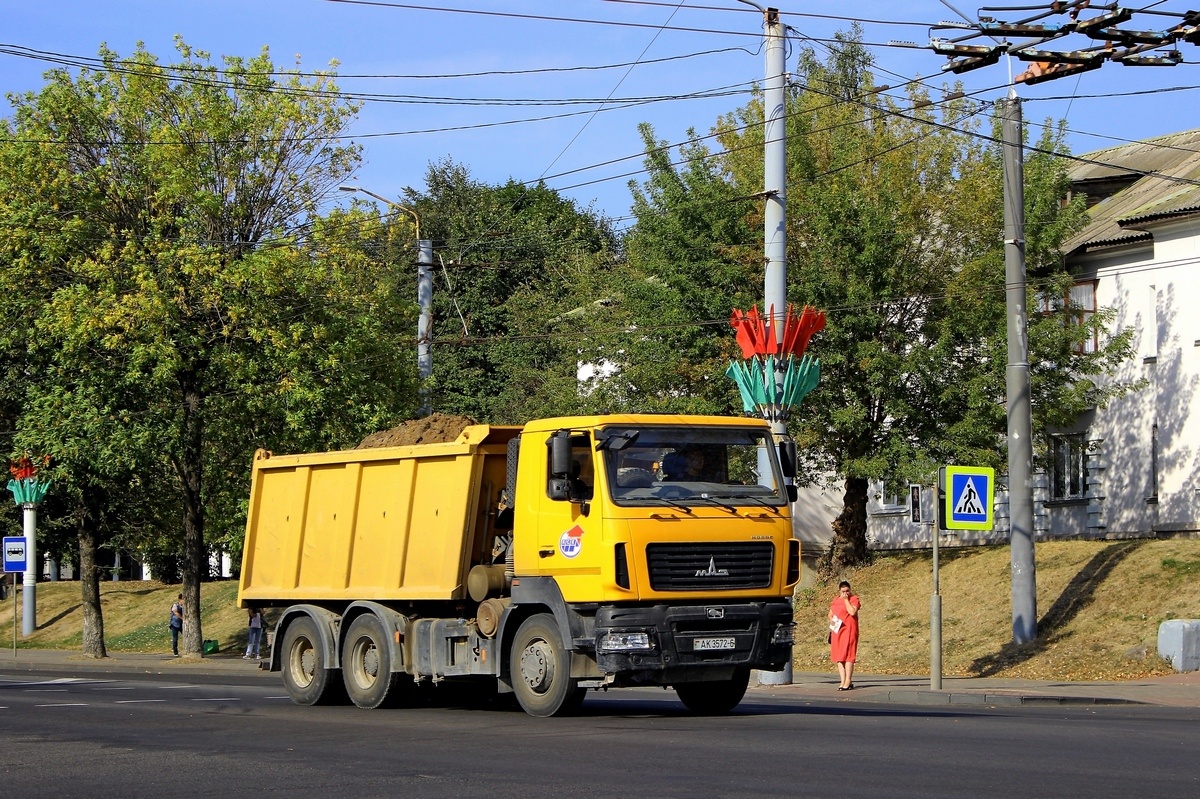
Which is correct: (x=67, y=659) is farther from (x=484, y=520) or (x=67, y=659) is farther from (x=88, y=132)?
(x=484, y=520)

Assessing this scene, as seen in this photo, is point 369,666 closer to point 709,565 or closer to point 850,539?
point 709,565

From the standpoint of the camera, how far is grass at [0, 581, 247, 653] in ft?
160

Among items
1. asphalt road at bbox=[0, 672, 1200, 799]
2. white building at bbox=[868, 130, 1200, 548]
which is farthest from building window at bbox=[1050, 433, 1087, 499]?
asphalt road at bbox=[0, 672, 1200, 799]

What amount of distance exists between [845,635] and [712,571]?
8368 millimetres

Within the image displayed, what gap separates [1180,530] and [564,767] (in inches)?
1134

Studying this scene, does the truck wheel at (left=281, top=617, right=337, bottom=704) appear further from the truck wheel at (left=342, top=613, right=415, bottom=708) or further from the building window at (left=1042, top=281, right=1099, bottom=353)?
the building window at (left=1042, top=281, right=1099, bottom=353)

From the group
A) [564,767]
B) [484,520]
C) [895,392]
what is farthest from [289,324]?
[564,767]

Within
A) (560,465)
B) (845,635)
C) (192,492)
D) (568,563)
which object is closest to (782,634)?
(568,563)

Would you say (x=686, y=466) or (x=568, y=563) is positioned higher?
(x=686, y=466)

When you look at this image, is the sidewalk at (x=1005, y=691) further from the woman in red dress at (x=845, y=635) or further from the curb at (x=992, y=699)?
the woman in red dress at (x=845, y=635)

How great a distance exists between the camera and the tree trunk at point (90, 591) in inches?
1590

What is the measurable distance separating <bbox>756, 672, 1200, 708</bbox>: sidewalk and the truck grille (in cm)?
619

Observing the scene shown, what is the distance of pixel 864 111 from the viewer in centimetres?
3425

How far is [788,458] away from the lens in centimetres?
1566
